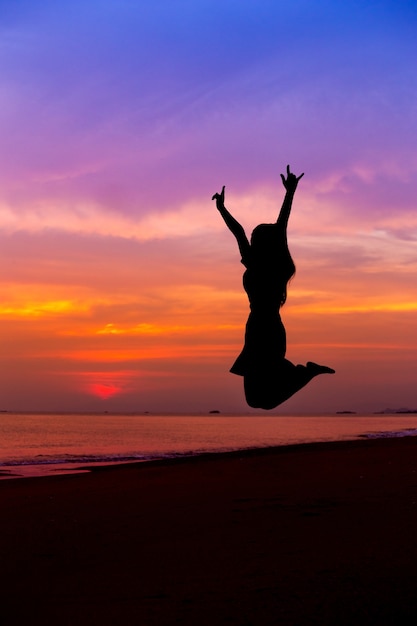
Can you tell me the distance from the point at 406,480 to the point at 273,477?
10.3 ft

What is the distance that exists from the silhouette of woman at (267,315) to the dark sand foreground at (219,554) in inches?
88.5

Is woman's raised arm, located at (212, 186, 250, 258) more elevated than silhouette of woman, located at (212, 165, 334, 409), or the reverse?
woman's raised arm, located at (212, 186, 250, 258)

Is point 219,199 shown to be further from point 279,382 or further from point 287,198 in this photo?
point 279,382

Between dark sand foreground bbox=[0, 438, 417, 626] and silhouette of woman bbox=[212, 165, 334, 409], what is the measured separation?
225 cm

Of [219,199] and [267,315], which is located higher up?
[219,199]

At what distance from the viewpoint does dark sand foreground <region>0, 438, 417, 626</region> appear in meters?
6.28

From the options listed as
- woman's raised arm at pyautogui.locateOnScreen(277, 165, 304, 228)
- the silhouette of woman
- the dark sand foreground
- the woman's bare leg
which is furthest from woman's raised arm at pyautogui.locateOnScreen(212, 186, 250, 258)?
the dark sand foreground

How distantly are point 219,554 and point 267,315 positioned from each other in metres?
4.14

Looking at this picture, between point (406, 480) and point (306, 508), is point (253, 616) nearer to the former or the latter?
point (306, 508)

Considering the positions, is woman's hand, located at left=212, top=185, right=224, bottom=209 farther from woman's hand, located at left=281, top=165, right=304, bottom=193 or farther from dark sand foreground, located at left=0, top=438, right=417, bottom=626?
dark sand foreground, located at left=0, top=438, right=417, bottom=626

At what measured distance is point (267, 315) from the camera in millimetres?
4938

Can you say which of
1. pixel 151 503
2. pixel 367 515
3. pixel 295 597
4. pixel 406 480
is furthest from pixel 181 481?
pixel 295 597

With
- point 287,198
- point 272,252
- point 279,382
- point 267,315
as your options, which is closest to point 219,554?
point 279,382

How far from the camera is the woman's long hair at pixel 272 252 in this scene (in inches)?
191
